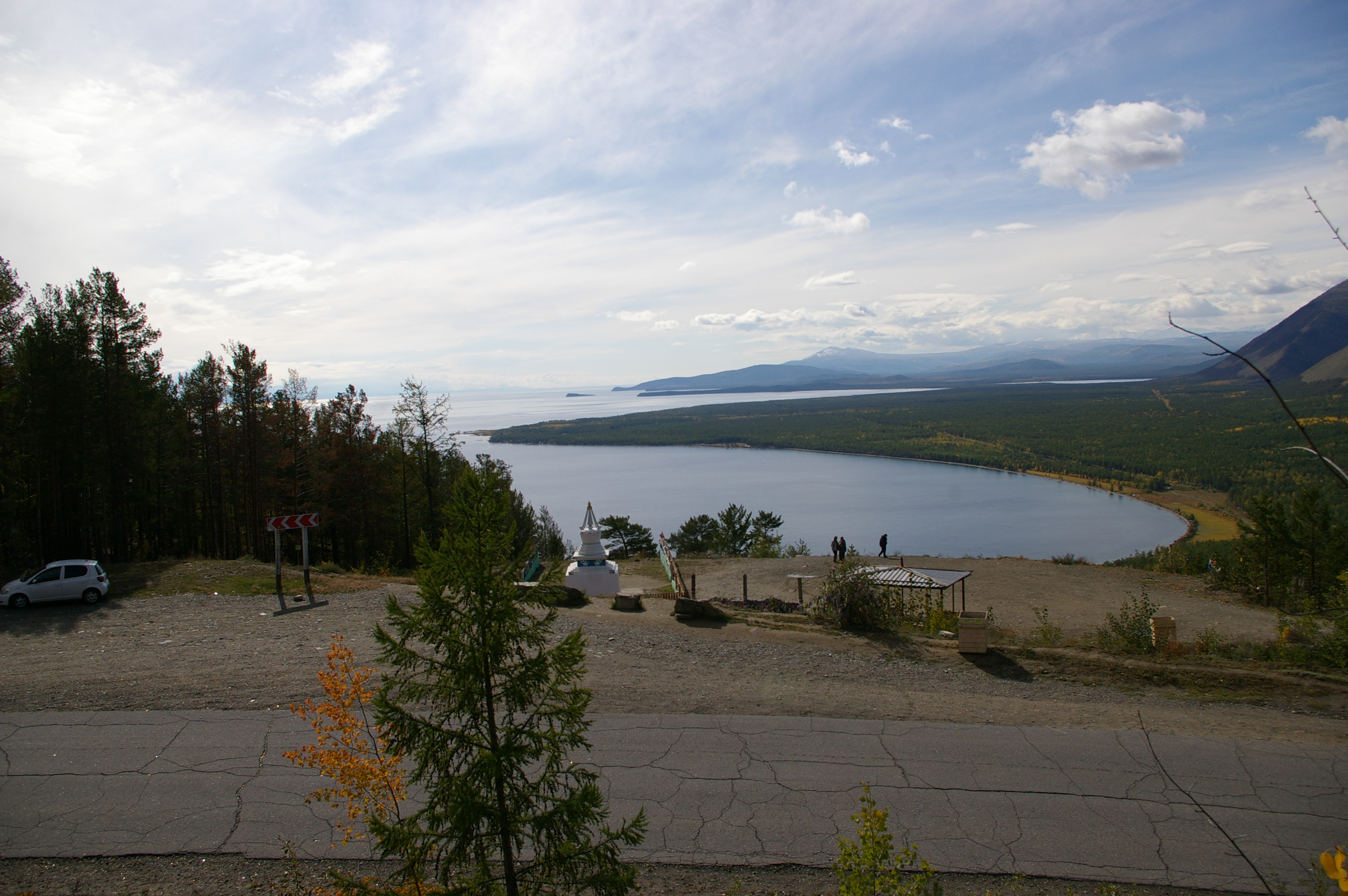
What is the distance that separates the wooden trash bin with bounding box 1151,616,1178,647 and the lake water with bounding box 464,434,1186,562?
1384 inches

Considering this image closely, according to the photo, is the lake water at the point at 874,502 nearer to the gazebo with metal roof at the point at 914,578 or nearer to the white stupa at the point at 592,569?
the white stupa at the point at 592,569

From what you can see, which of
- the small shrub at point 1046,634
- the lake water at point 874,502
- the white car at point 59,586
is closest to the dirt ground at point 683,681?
the white car at point 59,586

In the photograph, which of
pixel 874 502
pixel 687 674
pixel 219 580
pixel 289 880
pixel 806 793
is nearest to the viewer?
pixel 289 880

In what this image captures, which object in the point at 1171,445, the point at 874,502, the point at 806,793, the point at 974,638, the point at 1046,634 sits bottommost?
the point at 874,502

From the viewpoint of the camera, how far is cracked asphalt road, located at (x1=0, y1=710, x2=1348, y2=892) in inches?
215

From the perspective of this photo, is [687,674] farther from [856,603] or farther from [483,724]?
[483,724]

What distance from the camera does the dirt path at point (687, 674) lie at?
8172 mm

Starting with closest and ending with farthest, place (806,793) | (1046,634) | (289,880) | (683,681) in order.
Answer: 1. (289,880)
2. (806,793)
3. (683,681)
4. (1046,634)

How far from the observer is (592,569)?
759 inches

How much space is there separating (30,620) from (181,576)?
3185 millimetres

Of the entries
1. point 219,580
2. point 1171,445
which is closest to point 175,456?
point 219,580

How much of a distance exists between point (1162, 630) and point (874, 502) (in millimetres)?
65579

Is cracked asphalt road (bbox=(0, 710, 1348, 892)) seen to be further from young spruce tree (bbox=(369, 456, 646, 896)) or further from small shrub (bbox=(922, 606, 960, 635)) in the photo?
small shrub (bbox=(922, 606, 960, 635))

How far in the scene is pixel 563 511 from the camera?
71438mm
